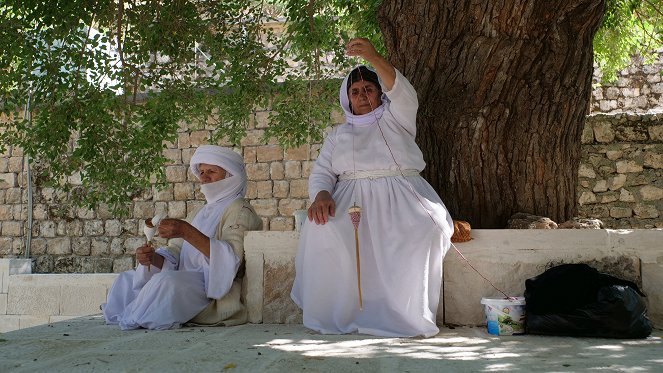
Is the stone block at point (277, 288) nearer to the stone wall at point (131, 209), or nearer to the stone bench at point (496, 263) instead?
the stone bench at point (496, 263)

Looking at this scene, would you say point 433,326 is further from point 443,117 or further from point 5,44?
point 5,44

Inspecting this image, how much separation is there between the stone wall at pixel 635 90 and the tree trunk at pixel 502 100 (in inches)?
259

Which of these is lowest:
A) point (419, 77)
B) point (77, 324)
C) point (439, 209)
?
point (77, 324)

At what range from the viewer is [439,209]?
→ 4.10 metres

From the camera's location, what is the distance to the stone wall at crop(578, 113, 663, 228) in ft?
30.9

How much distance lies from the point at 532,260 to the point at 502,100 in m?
1.33

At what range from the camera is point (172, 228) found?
4.13 metres

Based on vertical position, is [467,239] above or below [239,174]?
below

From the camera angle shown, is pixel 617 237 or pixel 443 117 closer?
pixel 617 237

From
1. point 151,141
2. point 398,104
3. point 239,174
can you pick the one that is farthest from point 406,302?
point 151,141

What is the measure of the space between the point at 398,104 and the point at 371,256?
3.02 ft

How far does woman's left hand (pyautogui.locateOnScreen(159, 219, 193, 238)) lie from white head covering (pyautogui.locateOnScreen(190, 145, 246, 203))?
586 millimetres

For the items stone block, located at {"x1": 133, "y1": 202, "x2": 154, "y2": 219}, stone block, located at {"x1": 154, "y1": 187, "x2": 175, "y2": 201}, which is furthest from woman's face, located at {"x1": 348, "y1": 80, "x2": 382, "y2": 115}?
stone block, located at {"x1": 133, "y1": 202, "x2": 154, "y2": 219}

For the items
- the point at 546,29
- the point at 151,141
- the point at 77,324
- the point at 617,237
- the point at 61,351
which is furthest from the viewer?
the point at 151,141
